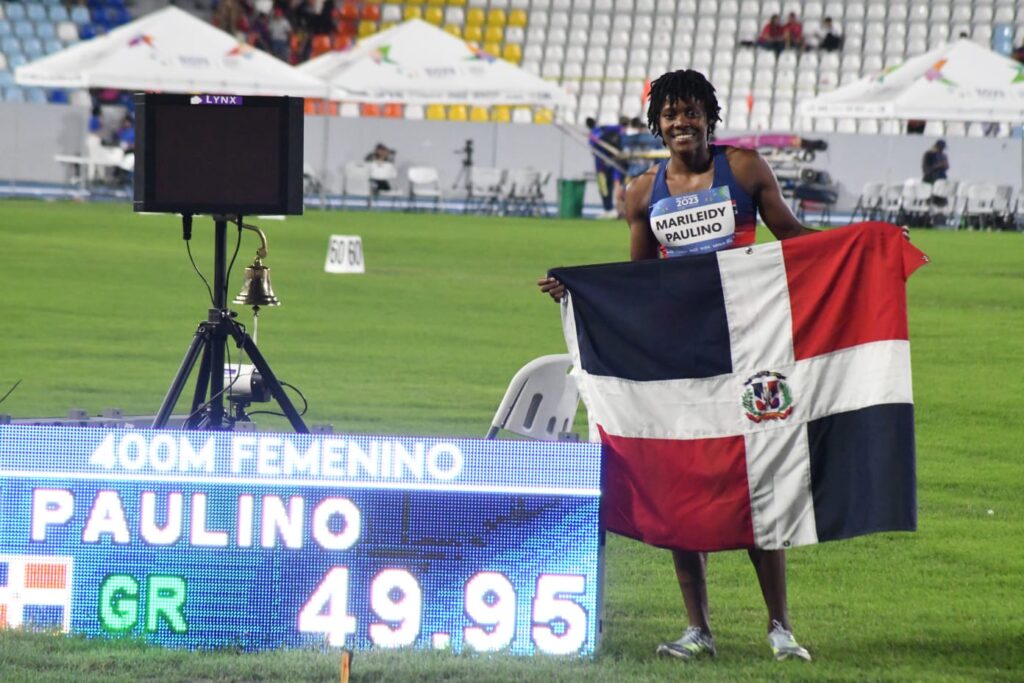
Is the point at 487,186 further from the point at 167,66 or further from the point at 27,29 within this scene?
the point at 27,29

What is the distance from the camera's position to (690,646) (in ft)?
18.7

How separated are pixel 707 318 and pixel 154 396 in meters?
6.48

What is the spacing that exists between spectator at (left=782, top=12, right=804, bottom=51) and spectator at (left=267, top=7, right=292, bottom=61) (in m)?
11.9

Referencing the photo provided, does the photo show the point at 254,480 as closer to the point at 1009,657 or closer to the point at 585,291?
the point at 585,291

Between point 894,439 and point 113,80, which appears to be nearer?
point 894,439

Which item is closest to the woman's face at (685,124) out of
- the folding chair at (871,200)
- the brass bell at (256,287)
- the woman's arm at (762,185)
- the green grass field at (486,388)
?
the woman's arm at (762,185)

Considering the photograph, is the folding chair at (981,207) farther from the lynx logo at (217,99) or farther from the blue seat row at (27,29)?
the lynx logo at (217,99)

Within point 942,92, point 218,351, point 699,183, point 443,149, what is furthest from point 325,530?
point 443,149

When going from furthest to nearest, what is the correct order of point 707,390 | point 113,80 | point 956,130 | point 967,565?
point 956,130
point 113,80
point 967,565
point 707,390

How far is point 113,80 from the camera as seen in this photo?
32.4 meters

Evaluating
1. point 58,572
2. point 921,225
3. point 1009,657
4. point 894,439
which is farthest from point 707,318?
point 921,225

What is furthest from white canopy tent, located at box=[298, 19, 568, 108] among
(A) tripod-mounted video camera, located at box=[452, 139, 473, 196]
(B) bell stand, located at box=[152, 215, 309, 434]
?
(B) bell stand, located at box=[152, 215, 309, 434]

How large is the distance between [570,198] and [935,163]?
733cm

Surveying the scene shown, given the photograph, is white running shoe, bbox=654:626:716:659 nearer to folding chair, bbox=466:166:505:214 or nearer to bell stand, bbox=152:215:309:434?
bell stand, bbox=152:215:309:434
